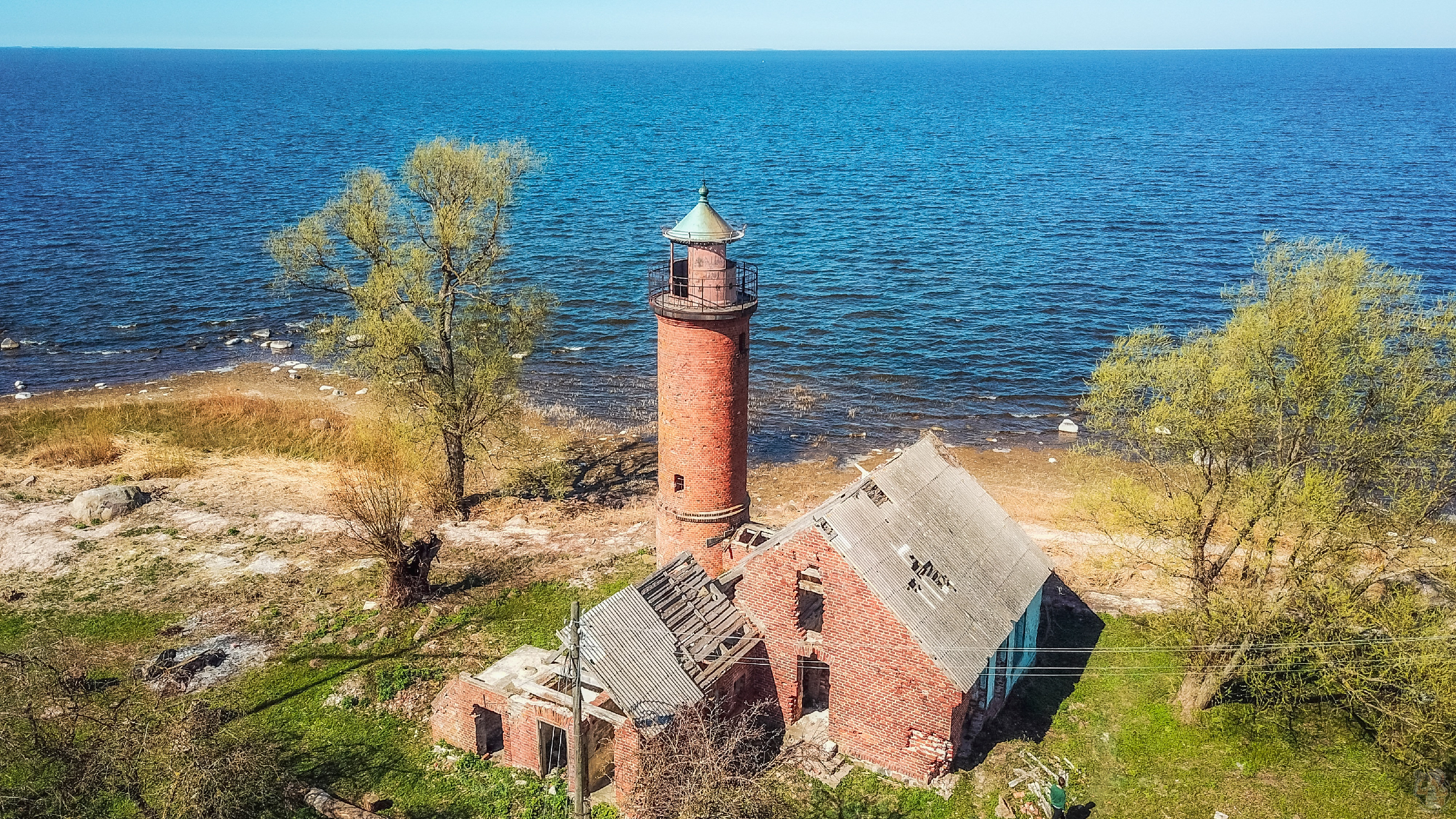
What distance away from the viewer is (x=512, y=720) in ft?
65.6

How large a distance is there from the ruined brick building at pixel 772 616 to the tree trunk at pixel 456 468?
35.7 feet

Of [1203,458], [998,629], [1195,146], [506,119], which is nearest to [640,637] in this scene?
[998,629]

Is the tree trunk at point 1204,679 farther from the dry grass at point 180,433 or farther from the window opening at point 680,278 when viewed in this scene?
the dry grass at point 180,433

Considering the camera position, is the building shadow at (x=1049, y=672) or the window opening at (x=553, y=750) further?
the building shadow at (x=1049, y=672)

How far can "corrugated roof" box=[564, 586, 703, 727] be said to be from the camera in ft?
62.0

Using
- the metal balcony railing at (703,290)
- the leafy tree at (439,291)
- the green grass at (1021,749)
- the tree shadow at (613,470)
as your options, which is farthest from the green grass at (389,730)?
the metal balcony railing at (703,290)

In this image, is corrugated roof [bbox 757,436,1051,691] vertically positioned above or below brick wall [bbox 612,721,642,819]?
above

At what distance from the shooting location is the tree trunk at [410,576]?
26.5 metres

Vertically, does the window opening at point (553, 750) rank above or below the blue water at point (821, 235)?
below


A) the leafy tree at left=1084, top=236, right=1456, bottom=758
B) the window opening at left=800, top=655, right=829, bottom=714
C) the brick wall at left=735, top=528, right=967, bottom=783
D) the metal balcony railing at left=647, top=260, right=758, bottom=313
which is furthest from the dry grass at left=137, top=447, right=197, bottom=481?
the leafy tree at left=1084, top=236, right=1456, bottom=758

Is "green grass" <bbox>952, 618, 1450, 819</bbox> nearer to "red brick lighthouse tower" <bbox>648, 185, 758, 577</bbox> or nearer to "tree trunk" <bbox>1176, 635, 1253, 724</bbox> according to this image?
"tree trunk" <bbox>1176, 635, 1253, 724</bbox>

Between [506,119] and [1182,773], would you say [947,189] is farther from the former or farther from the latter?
[506,119]

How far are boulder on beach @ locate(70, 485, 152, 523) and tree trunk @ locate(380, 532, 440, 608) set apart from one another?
1119 centimetres

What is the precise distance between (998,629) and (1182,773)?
16.0 ft
